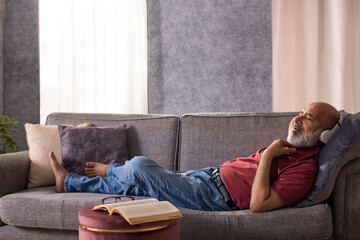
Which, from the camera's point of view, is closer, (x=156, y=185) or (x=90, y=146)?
(x=156, y=185)

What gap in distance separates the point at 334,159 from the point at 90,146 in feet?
5.03

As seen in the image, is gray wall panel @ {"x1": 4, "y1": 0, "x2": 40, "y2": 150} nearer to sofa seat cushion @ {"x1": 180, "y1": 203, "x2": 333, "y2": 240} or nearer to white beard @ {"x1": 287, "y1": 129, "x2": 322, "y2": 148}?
sofa seat cushion @ {"x1": 180, "y1": 203, "x2": 333, "y2": 240}

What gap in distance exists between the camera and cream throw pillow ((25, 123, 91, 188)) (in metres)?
2.53

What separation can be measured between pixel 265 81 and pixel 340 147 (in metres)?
1.81

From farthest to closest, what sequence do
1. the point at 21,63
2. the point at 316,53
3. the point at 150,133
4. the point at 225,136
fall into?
1. the point at 21,63
2. the point at 316,53
3. the point at 150,133
4. the point at 225,136

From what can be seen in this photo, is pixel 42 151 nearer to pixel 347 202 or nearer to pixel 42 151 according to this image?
pixel 42 151

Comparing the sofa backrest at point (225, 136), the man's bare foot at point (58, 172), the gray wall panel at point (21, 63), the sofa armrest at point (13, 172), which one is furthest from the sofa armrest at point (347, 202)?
the gray wall panel at point (21, 63)

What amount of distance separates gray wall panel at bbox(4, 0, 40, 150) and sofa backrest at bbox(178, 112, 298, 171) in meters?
2.21

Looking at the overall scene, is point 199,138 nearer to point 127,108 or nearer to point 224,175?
point 224,175

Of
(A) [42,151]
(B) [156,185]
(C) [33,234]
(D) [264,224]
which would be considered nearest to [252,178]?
(D) [264,224]

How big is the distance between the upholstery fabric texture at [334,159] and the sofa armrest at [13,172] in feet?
5.50

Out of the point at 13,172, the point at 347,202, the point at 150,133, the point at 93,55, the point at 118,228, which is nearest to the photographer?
the point at 118,228

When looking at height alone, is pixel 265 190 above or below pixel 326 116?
below

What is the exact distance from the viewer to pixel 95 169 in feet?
8.11
